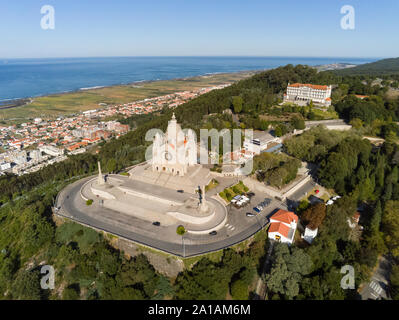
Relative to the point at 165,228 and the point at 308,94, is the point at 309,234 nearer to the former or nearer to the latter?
the point at 165,228

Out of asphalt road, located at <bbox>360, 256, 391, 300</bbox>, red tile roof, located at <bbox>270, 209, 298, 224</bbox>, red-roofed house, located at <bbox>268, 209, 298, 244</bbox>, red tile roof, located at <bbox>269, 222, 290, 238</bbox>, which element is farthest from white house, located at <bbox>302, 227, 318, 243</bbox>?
asphalt road, located at <bbox>360, 256, 391, 300</bbox>

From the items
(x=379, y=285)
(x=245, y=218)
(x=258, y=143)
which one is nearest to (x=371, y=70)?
(x=258, y=143)

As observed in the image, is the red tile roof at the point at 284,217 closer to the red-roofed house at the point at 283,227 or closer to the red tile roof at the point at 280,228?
the red-roofed house at the point at 283,227

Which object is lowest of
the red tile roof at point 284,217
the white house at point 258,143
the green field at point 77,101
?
the red tile roof at point 284,217

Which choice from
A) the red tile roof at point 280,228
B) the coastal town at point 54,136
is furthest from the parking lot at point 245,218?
the coastal town at point 54,136

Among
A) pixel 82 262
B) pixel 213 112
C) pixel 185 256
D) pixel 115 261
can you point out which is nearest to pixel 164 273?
pixel 185 256
